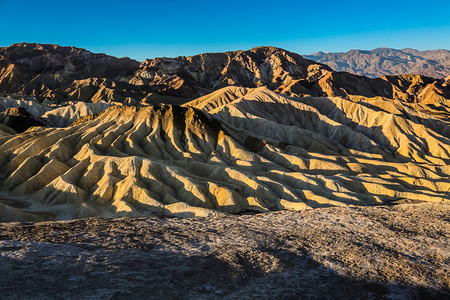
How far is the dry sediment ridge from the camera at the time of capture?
41688 mm

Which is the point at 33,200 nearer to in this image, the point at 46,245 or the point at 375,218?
the point at 46,245

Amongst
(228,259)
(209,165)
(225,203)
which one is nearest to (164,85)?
(209,165)

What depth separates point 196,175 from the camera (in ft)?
165

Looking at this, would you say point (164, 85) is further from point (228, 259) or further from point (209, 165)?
point (228, 259)

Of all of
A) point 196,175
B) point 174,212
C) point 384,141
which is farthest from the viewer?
point 384,141

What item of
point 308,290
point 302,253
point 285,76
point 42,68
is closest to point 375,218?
point 302,253

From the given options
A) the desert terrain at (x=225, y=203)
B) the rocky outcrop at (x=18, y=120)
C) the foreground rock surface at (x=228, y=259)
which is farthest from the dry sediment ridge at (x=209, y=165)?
the rocky outcrop at (x=18, y=120)

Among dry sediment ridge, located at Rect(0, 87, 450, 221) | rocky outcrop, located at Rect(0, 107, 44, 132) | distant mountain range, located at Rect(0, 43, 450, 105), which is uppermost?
distant mountain range, located at Rect(0, 43, 450, 105)

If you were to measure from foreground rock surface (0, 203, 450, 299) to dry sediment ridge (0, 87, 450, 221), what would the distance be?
66.7 feet

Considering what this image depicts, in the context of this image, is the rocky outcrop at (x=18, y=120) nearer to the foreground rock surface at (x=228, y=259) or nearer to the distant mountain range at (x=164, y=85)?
the distant mountain range at (x=164, y=85)

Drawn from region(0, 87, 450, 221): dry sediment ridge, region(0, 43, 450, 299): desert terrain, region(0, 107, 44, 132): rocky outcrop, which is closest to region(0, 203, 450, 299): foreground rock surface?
region(0, 43, 450, 299): desert terrain

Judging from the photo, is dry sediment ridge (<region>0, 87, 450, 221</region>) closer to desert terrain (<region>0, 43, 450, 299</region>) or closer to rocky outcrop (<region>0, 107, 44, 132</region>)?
desert terrain (<region>0, 43, 450, 299</region>)

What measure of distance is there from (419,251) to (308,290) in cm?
686

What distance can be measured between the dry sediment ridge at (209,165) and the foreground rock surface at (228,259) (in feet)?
66.7
